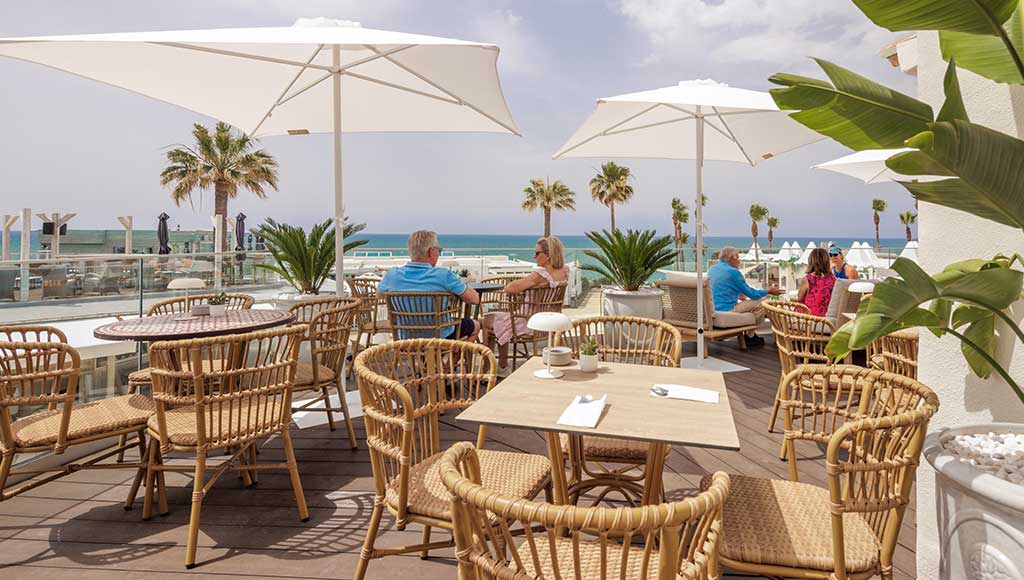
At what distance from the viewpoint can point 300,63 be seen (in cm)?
395

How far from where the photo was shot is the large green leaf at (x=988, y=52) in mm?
1345

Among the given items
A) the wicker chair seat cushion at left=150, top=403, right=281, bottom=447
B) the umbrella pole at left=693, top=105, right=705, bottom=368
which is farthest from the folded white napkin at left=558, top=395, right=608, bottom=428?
the umbrella pole at left=693, top=105, right=705, bottom=368

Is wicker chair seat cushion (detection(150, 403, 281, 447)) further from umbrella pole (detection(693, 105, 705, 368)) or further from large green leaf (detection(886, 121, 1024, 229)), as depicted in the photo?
umbrella pole (detection(693, 105, 705, 368))

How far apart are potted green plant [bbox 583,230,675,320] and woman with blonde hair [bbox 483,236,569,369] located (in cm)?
102

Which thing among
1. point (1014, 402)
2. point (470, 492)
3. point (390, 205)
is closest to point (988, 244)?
point (1014, 402)

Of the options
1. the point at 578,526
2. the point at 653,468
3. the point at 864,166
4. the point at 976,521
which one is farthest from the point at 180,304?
the point at 864,166

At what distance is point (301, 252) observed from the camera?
5.41 m

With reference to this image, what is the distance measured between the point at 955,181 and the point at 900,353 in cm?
208

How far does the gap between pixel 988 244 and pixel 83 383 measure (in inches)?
192

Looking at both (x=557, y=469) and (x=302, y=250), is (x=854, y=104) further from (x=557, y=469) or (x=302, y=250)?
(x=302, y=250)

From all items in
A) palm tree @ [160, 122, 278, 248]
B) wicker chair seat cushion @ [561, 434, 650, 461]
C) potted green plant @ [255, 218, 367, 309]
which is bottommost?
wicker chair seat cushion @ [561, 434, 650, 461]

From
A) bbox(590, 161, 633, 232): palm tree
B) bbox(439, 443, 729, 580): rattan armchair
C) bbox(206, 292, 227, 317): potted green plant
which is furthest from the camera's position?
bbox(590, 161, 633, 232): palm tree

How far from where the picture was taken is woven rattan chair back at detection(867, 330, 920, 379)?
111 inches

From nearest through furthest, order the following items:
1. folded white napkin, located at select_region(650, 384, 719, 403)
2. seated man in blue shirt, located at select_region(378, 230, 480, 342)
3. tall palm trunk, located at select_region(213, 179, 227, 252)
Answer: folded white napkin, located at select_region(650, 384, 719, 403) < seated man in blue shirt, located at select_region(378, 230, 480, 342) < tall palm trunk, located at select_region(213, 179, 227, 252)
